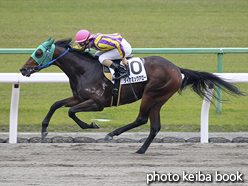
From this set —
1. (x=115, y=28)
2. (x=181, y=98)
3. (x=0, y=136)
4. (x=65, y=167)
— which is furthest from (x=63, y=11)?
(x=65, y=167)

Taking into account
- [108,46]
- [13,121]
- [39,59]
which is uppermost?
[108,46]

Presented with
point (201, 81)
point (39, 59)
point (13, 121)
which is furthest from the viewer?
point (13, 121)

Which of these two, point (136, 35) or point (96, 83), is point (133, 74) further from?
point (136, 35)

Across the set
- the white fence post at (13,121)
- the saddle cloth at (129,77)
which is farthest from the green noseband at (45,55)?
the white fence post at (13,121)

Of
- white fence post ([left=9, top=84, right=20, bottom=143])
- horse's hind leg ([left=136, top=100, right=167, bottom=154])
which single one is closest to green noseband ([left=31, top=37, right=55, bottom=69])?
white fence post ([left=9, top=84, right=20, bottom=143])

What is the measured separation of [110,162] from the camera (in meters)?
4.13

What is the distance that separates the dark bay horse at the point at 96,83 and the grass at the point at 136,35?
4.61ft

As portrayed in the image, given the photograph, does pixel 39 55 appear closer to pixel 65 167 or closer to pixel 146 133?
pixel 65 167

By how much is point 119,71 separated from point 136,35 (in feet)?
26.2

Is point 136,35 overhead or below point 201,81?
overhead

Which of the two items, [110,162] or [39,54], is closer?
[110,162]

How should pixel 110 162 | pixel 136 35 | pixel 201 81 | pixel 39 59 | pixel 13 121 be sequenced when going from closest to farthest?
pixel 110 162, pixel 39 59, pixel 201 81, pixel 13 121, pixel 136 35

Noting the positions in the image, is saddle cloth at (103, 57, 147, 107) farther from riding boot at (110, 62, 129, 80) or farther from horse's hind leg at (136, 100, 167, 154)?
horse's hind leg at (136, 100, 167, 154)

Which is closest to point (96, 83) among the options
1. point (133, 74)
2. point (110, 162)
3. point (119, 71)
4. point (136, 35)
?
point (119, 71)
